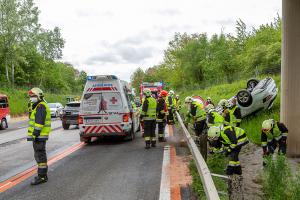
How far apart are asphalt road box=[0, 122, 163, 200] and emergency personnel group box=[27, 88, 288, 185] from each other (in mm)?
587

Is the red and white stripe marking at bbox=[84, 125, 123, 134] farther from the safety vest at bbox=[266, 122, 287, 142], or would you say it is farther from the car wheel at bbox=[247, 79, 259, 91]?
the car wheel at bbox=[247, 79, 259, 91]

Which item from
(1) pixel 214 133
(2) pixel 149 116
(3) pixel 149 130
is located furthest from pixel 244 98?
(1) pixel 214 133

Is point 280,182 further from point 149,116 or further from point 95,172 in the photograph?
point 149,116

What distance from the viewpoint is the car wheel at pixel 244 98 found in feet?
48.3

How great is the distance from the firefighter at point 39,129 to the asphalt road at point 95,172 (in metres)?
0.28

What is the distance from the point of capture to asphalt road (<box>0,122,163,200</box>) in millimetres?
6664

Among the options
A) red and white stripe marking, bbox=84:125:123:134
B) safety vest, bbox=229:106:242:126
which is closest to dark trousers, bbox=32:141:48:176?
red and white stripe marking, bbox=84:125:123:134

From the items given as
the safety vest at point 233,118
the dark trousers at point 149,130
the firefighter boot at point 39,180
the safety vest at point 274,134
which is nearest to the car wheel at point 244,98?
the safety vest at point 233,118

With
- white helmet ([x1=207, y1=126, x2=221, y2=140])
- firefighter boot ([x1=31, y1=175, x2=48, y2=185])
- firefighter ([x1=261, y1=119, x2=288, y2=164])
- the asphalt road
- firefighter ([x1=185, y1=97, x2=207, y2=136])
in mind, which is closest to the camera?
white helmet ([x1=207, y1=126, x2=221, y2=140])

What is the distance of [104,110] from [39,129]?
221 inches

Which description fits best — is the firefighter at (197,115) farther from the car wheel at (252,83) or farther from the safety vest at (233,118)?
the car wheel at (252,83)

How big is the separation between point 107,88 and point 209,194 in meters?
9.27

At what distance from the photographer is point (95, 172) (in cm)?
850

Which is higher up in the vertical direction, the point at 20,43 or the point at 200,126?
the point at 20,43
